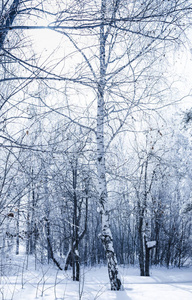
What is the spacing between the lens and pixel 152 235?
68.5 ft

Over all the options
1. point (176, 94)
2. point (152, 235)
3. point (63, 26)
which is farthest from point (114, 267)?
point (152, 235)

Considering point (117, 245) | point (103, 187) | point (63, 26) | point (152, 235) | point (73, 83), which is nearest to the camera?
point (63, 26)

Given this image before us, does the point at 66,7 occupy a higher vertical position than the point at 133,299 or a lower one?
higher

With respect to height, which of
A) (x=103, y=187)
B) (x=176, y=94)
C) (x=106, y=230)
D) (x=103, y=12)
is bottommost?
(x=106, y=230)

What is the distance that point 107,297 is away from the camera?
4410mm

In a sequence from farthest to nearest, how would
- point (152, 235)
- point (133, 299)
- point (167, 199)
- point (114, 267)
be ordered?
point (152, 235)
point (167, 199)
point (114, 267)
point (133, 299)

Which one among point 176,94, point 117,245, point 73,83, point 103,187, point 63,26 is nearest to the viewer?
point 63,26

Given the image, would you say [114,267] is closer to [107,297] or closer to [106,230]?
[106,230]

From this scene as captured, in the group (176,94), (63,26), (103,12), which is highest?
(176,94)

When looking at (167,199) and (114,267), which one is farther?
(167,199)

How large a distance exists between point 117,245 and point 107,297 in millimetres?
20902

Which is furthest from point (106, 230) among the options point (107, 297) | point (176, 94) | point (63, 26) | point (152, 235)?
→ point (152, 235)

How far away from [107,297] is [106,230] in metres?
1.60

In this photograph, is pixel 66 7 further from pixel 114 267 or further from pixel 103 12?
pixel 114 267
